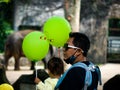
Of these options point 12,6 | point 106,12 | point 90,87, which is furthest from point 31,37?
point 12,6

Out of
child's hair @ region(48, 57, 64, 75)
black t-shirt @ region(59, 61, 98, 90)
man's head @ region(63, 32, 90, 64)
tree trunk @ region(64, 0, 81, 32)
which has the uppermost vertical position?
man's head @ region(63, 32, 90, 64)

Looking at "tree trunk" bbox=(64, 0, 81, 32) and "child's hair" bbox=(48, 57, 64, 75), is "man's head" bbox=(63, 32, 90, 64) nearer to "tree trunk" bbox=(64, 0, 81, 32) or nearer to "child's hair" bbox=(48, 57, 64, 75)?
"child's hair" bbox=(48, 57, 64, 75)

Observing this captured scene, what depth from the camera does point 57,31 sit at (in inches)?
191

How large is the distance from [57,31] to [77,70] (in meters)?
1.22

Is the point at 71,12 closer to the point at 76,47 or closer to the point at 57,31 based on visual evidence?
the point at 57,31

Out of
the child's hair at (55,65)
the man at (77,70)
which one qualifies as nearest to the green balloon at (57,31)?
the child's hair at (55,65)

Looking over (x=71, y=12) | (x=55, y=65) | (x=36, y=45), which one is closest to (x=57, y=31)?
(x=36, y=45)

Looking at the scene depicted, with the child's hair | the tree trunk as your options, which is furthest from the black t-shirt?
the tree trunk

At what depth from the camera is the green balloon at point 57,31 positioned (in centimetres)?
476

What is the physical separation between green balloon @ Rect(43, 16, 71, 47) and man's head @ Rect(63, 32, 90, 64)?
761 mm

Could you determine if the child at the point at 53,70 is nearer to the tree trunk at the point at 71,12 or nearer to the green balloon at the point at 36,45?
Result: the green balloon at the point at 36,45

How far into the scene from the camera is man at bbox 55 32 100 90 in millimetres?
3660

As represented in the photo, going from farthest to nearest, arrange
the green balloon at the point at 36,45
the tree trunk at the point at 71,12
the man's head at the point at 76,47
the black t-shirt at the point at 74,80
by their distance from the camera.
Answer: the tree trunk at the point at 71,12, the green balloon at the point at 36,45, the man's head at the point at 76,47, the black t-shirt at the point at 74,80

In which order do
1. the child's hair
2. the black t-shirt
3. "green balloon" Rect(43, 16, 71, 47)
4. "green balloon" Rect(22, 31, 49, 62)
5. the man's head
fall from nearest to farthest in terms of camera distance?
the black t-shirt < the man's head < "green balloon" Rect(43, 16, 71, 47) < "green balloon" Rect(22, 31, 49, 62) < the child's hair
